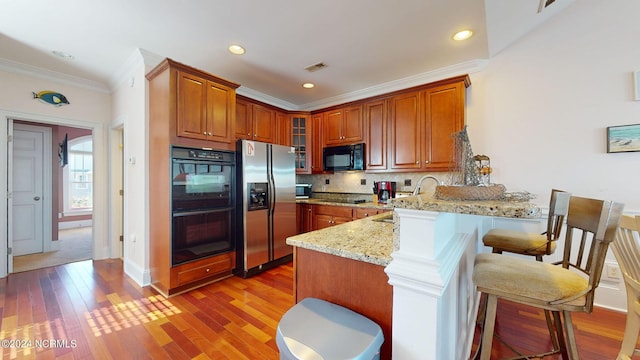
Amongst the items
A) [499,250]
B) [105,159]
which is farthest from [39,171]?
[499,250]

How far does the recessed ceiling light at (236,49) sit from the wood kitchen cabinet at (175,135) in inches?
14.3

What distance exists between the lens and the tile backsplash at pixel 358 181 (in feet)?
11.5

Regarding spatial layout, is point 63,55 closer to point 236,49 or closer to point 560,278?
point 236,49

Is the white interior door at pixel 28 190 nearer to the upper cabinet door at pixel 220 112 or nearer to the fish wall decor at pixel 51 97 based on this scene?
the fish wall decor at pixel 51 97

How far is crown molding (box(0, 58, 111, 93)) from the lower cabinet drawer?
122 inches

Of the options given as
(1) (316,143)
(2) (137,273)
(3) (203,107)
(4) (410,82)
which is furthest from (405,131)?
(2) (137,273)

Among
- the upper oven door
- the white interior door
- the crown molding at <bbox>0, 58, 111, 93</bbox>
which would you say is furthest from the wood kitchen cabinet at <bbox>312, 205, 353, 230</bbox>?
the white interior door

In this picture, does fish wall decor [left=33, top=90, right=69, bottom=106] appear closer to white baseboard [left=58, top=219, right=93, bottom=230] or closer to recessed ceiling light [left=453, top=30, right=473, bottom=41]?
white baseboard [left=58, top=219, right=93, bottom=230]

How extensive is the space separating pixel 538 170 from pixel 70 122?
5.89 m

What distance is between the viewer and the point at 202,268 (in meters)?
2.72

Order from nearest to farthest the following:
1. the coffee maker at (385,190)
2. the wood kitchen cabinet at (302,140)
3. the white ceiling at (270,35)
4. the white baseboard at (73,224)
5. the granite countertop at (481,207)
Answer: the granite countertop at (481,207) → the white ceiling at (270,35) → the coffee maker at (385,190) → the wood kitchen cabinet at (302,140) → the white baseboard at (73,224)

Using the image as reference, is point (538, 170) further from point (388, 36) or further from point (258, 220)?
point (258, 220)

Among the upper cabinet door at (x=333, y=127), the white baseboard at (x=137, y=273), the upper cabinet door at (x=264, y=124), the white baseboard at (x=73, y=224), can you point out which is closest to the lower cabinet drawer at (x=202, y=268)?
the white baseboard at (x=137, y=273)

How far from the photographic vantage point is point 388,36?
8.06ft
